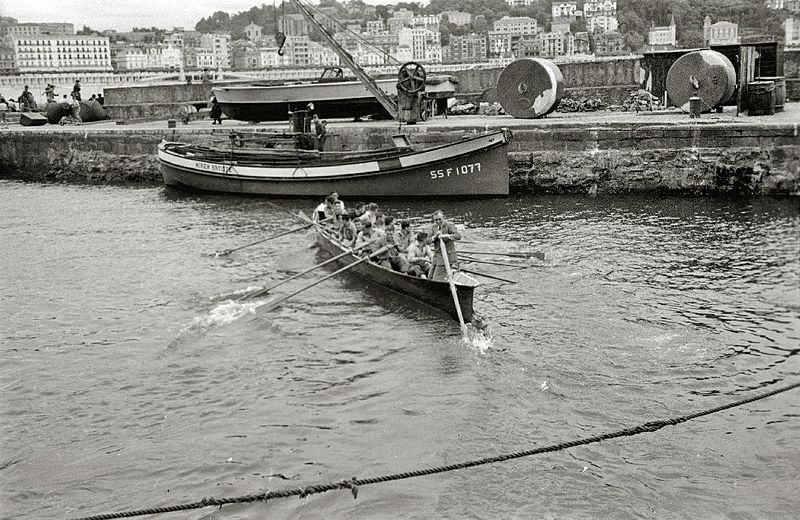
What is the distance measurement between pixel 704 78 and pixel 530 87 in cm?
508

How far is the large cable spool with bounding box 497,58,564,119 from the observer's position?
24.2 meters

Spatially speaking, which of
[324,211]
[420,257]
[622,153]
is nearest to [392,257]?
[420,257]

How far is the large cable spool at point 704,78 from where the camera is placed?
22422 mm

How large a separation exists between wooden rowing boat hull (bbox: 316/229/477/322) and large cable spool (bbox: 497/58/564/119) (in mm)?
12144

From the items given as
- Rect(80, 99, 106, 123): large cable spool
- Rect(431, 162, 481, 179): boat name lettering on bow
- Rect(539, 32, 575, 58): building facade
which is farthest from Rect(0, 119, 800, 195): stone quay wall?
Rect(539, 32, 575, 58): building facade

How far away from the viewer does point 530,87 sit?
24.7 m

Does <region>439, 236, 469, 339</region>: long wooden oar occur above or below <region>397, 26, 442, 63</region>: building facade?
below

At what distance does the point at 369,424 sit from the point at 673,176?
1432 centimetres

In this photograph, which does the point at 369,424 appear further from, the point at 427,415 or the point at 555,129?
the point at 555,129

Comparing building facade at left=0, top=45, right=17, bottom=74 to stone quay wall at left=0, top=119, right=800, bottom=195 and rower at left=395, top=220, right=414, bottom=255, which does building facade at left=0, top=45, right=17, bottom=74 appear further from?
rower at left=395, top=220, right=414, bottom=255

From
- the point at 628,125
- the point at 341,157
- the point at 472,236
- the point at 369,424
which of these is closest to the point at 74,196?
the point at 341,157

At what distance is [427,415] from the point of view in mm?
9148

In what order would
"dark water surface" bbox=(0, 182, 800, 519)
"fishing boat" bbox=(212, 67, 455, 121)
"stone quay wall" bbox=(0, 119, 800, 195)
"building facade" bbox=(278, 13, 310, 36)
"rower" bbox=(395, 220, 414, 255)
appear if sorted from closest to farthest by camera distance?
"dark water surface" bbox=(0, 182, 800, 519) → "rower" bbox=(395, 220, 414, 255) → "stone quay wall" bbox=(0, 119, 800, 195) → "fishing boat" bbox=(212, 67, 455, 121) → "building facade" bbox=(278, 13, 310, 36)

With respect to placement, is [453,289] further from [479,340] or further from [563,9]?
[563,9]
